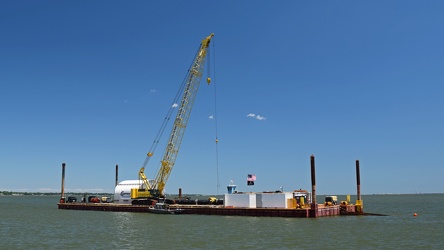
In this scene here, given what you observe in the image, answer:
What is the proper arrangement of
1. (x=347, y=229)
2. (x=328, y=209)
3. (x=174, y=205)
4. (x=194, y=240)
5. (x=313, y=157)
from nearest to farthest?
(x=194, y=240) < (x=347, y=229) < (x=313, y=157) < (x=328, y=209) < (x=174, y=205)

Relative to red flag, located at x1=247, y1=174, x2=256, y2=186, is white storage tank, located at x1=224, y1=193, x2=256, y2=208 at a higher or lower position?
lower

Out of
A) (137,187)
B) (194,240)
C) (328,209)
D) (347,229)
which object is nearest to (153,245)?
(194,240)

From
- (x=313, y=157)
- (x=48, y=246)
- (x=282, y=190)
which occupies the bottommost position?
(x=48, y=246)

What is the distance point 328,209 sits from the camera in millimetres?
66562

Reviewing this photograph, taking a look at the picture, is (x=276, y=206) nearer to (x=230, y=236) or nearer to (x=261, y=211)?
(x=261, y=211)

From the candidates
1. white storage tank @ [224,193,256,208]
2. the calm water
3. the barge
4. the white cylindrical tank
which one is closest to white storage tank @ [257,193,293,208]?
the barge

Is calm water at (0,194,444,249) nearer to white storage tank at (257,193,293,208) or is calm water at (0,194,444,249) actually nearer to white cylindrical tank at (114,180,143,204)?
white storage tank at (257,193,293,208)

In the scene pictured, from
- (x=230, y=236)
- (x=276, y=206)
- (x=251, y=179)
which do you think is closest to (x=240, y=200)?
(x=251, y=179)

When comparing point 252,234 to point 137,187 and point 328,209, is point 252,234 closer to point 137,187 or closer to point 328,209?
point 328,209

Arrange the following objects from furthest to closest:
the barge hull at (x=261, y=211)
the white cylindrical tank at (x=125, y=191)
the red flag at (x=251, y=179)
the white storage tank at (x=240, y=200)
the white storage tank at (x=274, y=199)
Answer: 1. the white cylindrical tank at (x=125, y=191)
2. the red flag at (x=251, y=179)
3. the white storage tank at (x=240, y=200)
4. the white storage tank at (x=274, y=199)
5. the barge hull at (x=261, y=211)

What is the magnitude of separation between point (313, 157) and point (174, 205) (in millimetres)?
28426

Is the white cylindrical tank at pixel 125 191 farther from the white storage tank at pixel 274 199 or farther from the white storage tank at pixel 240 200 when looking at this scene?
the white storage tank at pixel 274 199

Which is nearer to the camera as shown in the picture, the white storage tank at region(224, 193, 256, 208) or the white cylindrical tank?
the white storage tank at region(224, 193, 256, 208)

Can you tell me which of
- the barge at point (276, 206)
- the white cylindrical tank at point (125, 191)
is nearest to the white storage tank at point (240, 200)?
the barge at point (276, 206)
